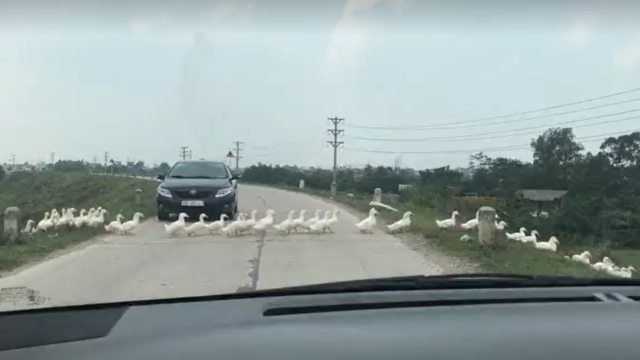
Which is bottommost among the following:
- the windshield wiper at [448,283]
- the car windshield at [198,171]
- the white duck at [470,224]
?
the white duck at [470,224]

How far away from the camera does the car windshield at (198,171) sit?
1730 cm

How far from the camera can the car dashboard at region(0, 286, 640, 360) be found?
7.21 ft

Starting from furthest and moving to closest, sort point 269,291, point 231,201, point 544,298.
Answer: point 231,201 < point 269,291 < point 544,298

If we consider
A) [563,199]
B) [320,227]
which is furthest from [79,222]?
[563,199]

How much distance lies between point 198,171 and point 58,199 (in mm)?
10601

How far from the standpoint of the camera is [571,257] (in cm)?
1255

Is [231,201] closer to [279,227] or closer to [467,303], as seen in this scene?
[279,227]

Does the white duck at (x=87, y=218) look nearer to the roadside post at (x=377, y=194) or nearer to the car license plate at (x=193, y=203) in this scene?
the car license plate at (x=193, y=203)

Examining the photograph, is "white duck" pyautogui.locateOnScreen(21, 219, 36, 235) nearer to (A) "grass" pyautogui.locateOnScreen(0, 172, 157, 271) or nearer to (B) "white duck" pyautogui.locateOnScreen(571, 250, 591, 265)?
(A) "grass" pyautogui.locateOnScreen(0, 172, 157, 271)

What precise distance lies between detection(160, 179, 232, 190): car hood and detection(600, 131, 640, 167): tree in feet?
25.5

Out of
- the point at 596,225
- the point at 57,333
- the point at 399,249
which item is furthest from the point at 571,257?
the point at 57,333

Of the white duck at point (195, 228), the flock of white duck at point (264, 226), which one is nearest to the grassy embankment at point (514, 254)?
the flock of white duck at point (264, 226)

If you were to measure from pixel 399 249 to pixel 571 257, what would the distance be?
8.99ft

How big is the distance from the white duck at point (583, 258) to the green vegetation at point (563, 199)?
0.19 m
